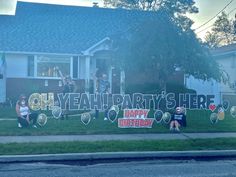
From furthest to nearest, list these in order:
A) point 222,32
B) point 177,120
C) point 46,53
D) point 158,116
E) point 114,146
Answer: point 222,32 → point 46,53 → point 158,116 → point 177,120 → point 114,146

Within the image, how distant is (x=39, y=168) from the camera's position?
25.9ft

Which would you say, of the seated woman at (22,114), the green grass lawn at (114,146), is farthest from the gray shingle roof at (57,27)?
the green grass lawn at (114,146)

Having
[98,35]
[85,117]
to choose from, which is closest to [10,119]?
[85,117]

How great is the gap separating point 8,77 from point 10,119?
7.64m

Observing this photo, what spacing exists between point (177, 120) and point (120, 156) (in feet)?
14.8

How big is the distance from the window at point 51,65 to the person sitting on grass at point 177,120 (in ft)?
34.8

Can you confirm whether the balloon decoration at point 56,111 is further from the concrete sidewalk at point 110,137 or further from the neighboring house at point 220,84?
the neighboring house at point 220,84

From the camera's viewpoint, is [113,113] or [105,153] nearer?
[105,153]

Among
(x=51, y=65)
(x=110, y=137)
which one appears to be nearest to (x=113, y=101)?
(x=110, y=137)

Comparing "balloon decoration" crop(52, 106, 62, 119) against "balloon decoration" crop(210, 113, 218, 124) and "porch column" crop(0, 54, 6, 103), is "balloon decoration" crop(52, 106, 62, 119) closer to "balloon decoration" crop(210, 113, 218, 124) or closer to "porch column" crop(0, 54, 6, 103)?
"balloon decoration" crop(210, 113, 218, 124)

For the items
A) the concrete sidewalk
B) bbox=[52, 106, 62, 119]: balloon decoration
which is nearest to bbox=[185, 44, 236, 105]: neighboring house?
the concrete sidewalk

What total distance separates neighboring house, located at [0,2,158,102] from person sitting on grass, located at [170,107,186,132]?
26.4 feet

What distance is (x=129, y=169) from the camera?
26.0 ft

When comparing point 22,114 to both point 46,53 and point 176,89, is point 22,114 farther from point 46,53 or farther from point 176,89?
point 176,89
